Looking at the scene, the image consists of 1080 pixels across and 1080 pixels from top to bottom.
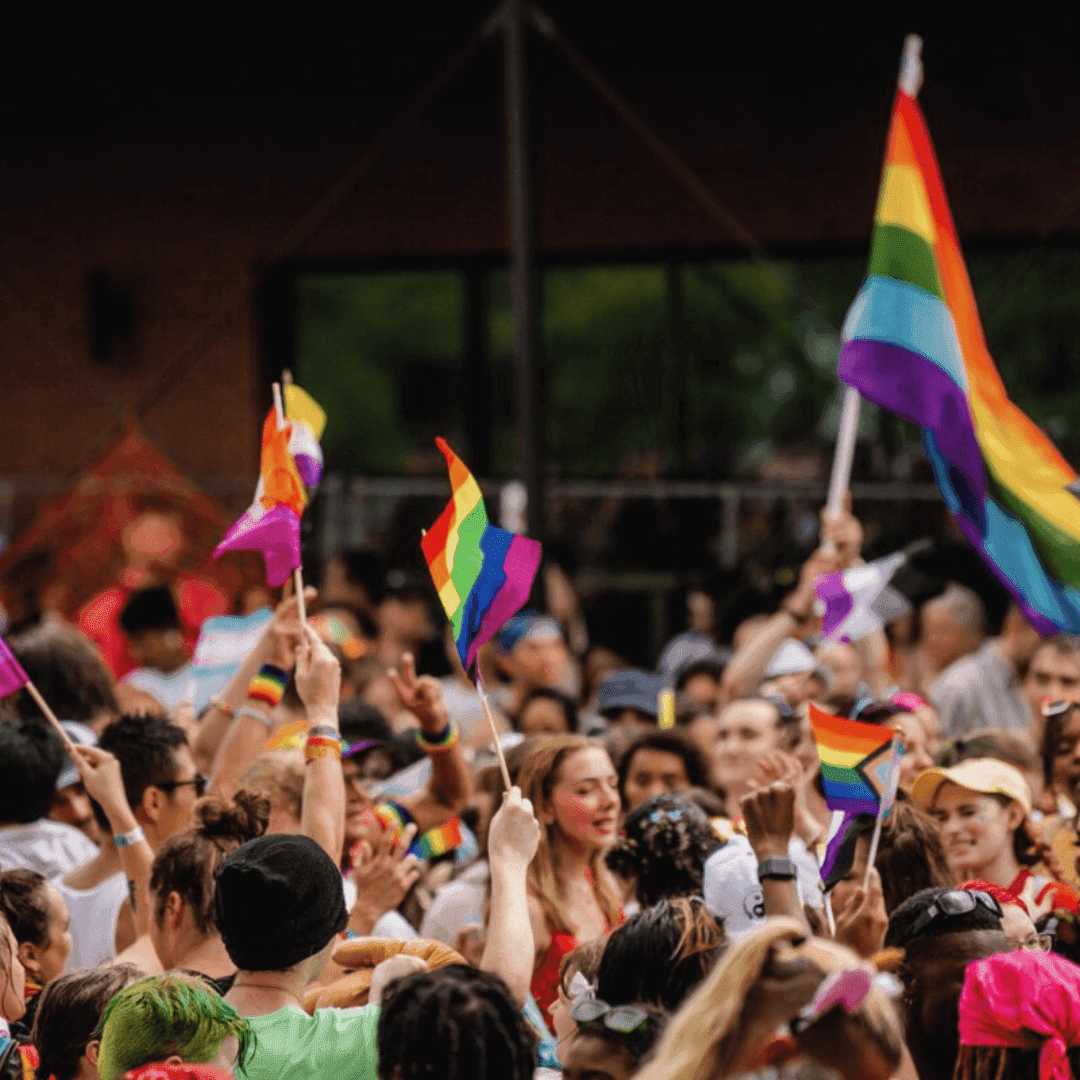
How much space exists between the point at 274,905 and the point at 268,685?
2.40 metres

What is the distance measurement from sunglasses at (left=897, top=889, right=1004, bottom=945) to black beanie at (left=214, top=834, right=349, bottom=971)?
1162 mm

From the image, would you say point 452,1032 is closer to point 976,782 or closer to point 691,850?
point 691,850

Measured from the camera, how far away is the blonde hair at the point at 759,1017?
301 centimetres

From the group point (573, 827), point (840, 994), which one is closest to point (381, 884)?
point (573, 827)

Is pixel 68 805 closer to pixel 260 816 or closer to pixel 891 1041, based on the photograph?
pixel 260 816

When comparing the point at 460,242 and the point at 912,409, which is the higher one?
the point at 460,242

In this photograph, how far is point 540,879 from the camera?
5.96m

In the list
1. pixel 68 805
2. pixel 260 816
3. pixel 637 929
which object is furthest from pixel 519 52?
pixel 637 929

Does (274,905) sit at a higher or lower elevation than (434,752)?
lower

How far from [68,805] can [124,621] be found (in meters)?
3.00

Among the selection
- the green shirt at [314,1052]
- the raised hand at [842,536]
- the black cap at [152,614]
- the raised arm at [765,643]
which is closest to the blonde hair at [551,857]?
the green shirt at [314,1052]

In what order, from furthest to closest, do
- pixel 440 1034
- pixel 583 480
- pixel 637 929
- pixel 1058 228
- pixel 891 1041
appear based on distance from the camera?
1. pixel 583 480
2. pixel 1058 228
3. pixel 637 929
4. pixel 440 1034
5. pixel 891 1041

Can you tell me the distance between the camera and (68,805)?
664 centimetres

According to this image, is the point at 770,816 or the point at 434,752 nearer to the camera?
the point at 770,816
